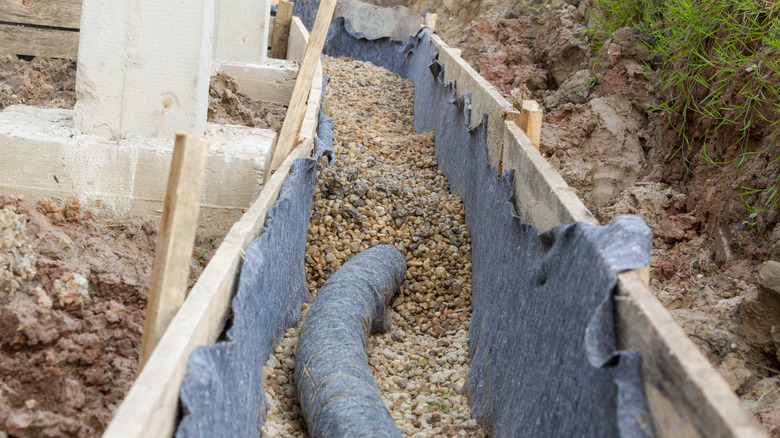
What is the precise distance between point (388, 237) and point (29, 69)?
3.13 metres

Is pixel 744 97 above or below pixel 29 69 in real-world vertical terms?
above

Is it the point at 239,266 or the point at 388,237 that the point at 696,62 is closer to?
the point at 388,237

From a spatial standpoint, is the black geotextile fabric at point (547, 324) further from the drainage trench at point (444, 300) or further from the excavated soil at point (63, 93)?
the excavated soil at point (63, 93)

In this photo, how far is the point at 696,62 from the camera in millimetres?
4730

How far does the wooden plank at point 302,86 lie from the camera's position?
167 inches

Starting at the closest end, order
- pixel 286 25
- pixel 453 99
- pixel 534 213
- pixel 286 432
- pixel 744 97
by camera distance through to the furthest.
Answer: pixel 286 432, pixel 534 213, pixel 744 97, pixel 453 99, pixel 286 25

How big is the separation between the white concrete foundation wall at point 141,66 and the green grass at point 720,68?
9.86 feet

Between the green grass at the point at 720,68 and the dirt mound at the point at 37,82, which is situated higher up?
the green grass at the point at 720,68

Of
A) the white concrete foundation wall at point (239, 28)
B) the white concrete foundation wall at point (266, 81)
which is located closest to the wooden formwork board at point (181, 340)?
the white concrete foundation wall at point (266, 81)

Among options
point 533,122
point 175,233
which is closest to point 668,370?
point 175,233

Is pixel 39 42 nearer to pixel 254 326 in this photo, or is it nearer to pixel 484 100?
pixel 484 100

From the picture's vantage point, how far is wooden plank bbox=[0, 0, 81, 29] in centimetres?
586

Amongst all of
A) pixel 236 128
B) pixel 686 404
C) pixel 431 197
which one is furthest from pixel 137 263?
pixel 431 197

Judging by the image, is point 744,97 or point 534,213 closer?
point 534,213
